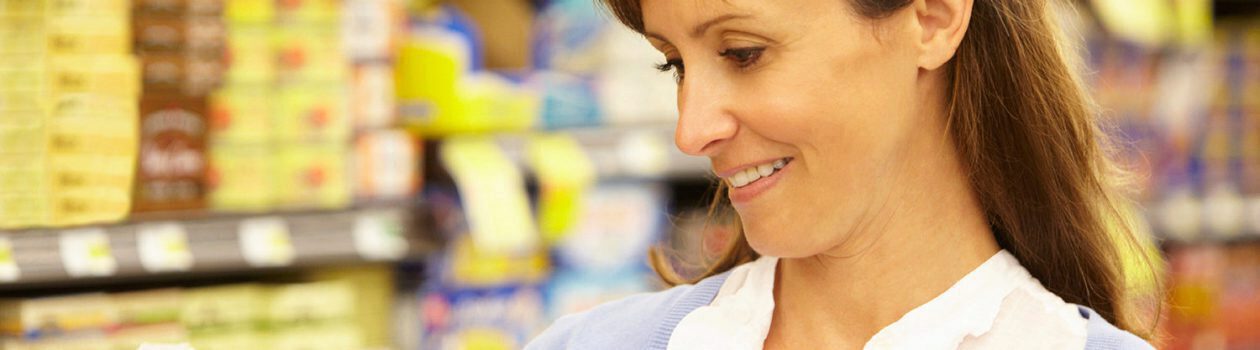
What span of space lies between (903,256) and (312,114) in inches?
51.4

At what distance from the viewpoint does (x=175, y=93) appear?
Result: 7.14ft

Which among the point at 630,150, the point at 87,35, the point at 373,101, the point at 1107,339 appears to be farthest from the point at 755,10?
the point at 630,150

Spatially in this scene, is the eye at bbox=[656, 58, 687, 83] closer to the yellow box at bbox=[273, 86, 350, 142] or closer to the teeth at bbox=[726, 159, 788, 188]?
the teeth at bbox=[726, 159, 788, 188]

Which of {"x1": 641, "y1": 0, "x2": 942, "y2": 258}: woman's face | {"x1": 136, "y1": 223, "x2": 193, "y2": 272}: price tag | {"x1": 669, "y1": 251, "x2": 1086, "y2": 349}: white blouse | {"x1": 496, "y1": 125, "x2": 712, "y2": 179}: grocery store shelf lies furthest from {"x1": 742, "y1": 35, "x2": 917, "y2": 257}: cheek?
{"x1": 496, "y1": 125, "x2": 712, "y2": 179}: grocery store shelf

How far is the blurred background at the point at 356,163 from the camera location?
6.75 feet

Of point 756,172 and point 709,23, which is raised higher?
point 709,23

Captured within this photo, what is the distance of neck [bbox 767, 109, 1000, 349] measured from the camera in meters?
1.26

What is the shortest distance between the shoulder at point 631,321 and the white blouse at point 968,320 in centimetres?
2

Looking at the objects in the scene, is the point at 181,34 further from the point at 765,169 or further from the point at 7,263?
the point at 765,169

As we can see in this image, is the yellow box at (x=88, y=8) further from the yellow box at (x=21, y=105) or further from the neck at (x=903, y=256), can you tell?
the neck at (x=903, y=256)

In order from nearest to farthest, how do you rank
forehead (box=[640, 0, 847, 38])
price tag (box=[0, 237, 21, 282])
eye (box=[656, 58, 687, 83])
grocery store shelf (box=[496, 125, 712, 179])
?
1. forehead (box=[640, 0, 847, 38])
2. eye (box=[656, 58, 687, 83])
3. price tag (box=[0, 237, 21, 282])
4. grocery store shelf (box=[496, 125, 712, 179])

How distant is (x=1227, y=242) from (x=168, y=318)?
106 inches

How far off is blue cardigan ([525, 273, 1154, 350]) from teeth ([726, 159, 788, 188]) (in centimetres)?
19

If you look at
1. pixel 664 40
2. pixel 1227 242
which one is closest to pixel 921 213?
pixel 664 40
